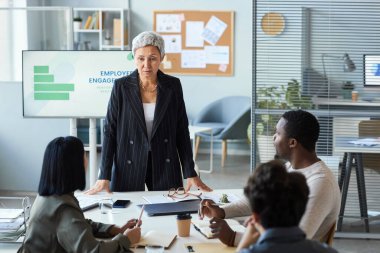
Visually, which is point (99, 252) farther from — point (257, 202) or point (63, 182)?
point (257, 202)

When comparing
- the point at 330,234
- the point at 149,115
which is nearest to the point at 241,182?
the point at 149,115

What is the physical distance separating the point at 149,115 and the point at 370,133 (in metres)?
2.56

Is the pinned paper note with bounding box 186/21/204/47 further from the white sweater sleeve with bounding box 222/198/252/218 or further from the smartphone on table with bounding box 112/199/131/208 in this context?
the white sweater sleeve with bounding box 222/198/252/218

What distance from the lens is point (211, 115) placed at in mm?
9016

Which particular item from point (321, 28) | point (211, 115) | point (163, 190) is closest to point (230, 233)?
point (163, 190)

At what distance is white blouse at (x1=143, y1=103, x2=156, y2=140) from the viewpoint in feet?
11.7

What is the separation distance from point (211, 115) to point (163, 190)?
5.49 meters

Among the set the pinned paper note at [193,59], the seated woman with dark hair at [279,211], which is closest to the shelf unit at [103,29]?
the pinned paper note at [193,59]

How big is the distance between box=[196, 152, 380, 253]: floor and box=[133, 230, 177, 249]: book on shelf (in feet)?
8.71

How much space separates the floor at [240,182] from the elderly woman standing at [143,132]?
2.06 m

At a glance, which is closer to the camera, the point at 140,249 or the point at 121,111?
the point at 140,249

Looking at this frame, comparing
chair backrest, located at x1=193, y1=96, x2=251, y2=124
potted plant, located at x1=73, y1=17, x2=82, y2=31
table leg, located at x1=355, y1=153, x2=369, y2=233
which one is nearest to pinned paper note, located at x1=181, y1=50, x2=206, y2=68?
chair backrest, located at x1=193, y1=96, x2=251, y2=124

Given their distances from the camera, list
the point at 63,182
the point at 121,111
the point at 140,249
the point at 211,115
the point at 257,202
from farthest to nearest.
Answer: the point at 211,115
the point at 121,111
the point at 140,249
the point at 63,182
the point at 257,202

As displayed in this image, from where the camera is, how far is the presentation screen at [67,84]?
202 inches
